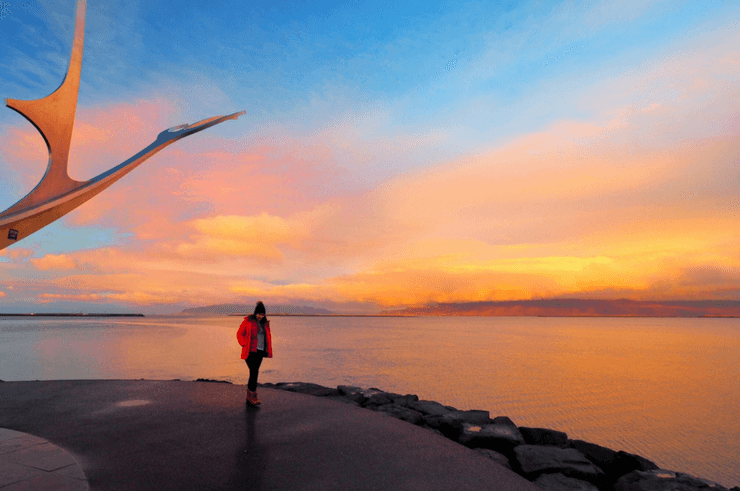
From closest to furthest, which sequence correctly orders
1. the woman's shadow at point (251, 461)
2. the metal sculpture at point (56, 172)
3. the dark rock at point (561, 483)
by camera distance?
the woman's shadow at point (251, 461), the dark rock at point (561, 483), the metal sculpture at point (56, 172)

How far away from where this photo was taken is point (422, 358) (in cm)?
3550

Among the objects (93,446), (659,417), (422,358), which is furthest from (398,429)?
(422,358)

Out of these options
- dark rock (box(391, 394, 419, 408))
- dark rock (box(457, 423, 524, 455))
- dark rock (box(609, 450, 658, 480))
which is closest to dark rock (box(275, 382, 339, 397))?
dark rock (box(391, 394, 419, 408))

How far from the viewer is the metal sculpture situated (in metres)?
12.5

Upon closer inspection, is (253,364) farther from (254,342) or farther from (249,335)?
(249,335)

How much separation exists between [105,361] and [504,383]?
30.0 m

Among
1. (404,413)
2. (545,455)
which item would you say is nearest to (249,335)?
(404,413)

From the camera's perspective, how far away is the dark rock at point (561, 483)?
5379mm

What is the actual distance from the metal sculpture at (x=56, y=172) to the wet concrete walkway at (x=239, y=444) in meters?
6.40

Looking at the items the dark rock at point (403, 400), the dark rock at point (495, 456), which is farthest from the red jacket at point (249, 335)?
the dark rock at point (495, 456)

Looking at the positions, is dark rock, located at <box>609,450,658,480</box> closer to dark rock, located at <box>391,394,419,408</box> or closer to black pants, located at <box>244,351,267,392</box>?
dark rock, located at <box>391,394,419,408</box>

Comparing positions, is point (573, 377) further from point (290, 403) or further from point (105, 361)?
point (105, 361)

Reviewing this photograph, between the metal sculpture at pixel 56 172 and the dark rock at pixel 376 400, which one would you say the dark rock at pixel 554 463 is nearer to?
the dark rock at pixel 376 400

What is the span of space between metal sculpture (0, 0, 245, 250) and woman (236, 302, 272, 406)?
9607mm
